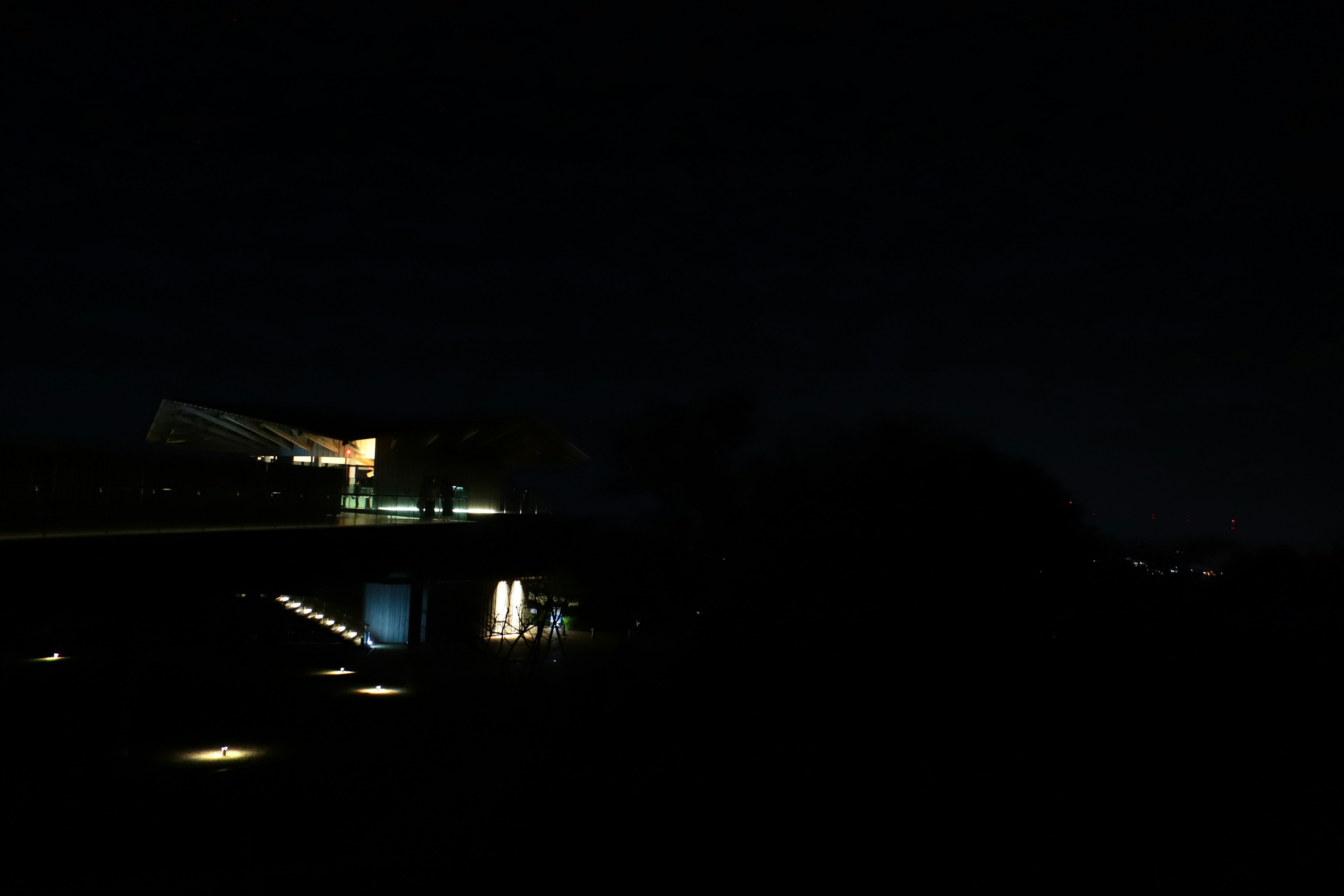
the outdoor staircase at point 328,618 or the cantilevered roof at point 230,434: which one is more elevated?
the cantilevered roof at point 230,434

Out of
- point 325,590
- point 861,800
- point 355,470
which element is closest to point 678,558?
point 325,590

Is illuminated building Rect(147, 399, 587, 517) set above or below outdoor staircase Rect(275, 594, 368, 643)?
above

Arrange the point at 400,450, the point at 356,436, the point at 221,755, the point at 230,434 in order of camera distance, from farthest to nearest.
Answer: the point at 230,434 → the point at 400,450 → the point at 356,436 → the point at 221,755

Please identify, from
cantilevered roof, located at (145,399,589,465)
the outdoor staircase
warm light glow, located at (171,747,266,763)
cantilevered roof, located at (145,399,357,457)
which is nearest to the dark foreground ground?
warm light glow, located at (171,747,266,763)

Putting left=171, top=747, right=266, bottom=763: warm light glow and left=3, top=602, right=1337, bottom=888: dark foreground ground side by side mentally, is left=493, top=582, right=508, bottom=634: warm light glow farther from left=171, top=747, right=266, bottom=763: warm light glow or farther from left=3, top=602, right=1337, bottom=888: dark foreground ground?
left=171, top=747, right=266, bottom=763: warm light glow

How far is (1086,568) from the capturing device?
15258mm

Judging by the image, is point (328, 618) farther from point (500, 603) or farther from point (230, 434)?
point (230, 434)

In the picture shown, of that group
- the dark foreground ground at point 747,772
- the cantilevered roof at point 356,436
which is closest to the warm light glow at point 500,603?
the cantilevered roof at point 356,436

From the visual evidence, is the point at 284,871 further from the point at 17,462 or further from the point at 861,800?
the point at 17,462

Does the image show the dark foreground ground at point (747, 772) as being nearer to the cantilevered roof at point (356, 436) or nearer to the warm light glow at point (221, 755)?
the warm light glow at point (221, 755)

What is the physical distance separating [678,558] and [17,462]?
1555 cm

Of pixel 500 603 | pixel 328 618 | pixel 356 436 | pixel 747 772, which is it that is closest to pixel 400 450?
pixel 356 436

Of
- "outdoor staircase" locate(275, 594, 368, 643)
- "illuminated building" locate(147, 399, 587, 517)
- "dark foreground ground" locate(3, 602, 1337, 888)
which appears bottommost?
"dark foreground ground" locate(3, 602, 1337, 888)

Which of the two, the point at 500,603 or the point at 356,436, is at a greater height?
the point at 356,436
